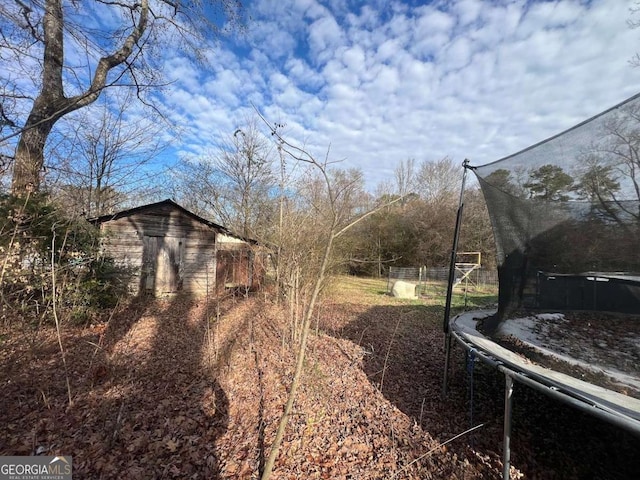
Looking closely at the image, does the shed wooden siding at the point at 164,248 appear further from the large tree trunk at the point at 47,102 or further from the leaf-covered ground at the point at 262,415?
the leaf-covered ground at the point at 262,415

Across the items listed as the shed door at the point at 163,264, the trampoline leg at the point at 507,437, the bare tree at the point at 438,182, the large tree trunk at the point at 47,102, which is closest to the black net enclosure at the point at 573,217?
the trampoline leg at the point at 507,437

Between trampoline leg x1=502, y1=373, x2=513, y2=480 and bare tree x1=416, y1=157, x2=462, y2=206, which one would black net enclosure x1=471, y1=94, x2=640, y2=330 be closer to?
trampoline leg x1=502, y1=373, x2=513, y2=480

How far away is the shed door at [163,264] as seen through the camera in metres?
9.39

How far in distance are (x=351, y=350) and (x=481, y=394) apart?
6.53 ft

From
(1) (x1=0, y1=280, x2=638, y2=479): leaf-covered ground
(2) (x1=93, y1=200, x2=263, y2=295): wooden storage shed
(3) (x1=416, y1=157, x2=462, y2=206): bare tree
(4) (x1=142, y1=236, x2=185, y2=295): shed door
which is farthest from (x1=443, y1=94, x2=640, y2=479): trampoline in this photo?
(3) (x1=416, y1=157, x2=462, y2=206): bare tree

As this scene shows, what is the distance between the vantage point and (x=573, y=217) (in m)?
2.83

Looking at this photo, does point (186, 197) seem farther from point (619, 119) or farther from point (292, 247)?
point (619, 119)

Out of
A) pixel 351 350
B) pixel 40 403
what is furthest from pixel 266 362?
pixel 40 403

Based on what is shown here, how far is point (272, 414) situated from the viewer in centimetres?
308

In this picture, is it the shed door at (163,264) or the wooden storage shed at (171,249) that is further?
the shed door at (163,264)

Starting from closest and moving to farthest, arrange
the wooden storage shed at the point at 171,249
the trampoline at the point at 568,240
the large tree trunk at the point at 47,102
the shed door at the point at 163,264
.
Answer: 1. the trampoline at the point at 568,240
2. the large tree trunk at the point at 47,102
3. the wooden storage shed at the point at 171,249
4. the shed door at the point at 163,264

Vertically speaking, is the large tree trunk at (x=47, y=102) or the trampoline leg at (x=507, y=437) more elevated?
the large tree trunk at (x=47, y=102)

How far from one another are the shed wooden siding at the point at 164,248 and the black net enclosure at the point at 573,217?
808 centimetres

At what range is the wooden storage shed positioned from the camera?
9039mm
